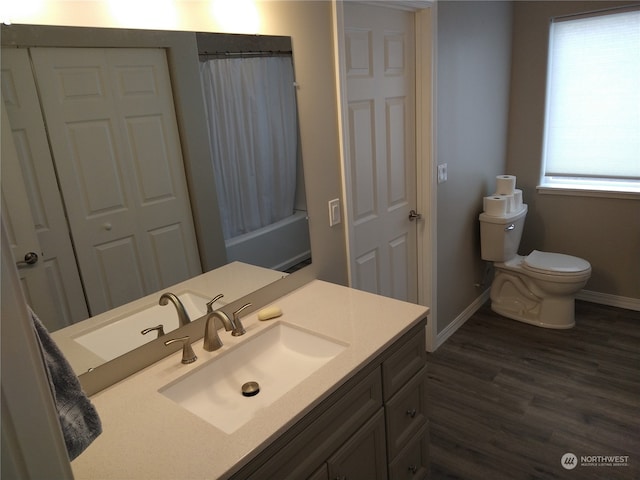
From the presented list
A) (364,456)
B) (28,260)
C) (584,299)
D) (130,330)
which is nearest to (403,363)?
(364,456)

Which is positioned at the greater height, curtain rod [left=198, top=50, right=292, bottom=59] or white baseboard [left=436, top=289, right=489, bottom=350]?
curtain rod [left=198, top=50, right=292, bottom=59]

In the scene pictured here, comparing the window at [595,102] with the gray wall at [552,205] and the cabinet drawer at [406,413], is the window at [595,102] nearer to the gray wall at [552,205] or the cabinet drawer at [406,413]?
the gray wall at [552,205]

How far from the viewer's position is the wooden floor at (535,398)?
205cm

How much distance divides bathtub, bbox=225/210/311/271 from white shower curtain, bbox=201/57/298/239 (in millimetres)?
32

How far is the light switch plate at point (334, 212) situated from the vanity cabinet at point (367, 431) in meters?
0.65

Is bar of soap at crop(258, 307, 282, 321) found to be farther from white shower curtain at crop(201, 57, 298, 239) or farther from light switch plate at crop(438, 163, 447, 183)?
light switch plate at crop(438, 163, 447, 183)

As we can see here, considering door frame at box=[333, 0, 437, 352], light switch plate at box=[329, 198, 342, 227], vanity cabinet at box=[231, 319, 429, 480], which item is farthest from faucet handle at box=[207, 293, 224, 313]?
door frame at box=[333, 0, 437, 352]

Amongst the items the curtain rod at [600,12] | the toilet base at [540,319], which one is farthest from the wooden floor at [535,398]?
the curtain rod at [600,12]

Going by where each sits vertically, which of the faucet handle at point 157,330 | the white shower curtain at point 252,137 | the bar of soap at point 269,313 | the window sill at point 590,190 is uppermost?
the white shower curtain at point 252,137

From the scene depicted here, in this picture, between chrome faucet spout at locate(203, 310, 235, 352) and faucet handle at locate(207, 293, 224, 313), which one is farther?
faucet handle at locate(207, 293, 224, 313)

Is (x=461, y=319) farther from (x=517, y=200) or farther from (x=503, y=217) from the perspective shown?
(x=517, y=200)

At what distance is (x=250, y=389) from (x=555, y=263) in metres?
2.47

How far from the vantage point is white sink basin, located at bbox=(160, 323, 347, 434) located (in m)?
1.36

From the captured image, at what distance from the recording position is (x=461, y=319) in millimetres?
3273
